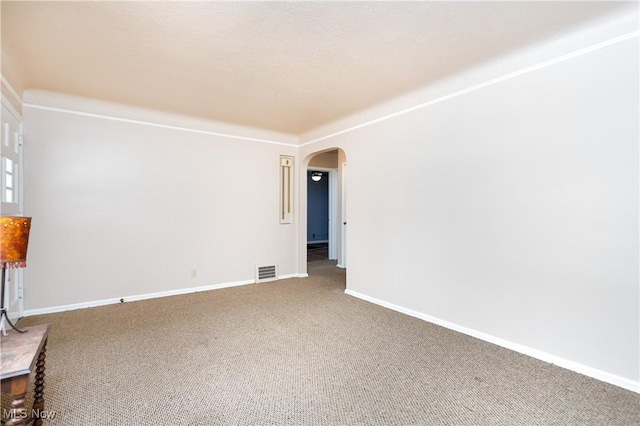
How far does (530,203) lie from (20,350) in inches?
131

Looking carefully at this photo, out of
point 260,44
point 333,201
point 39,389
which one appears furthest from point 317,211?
point 39,389

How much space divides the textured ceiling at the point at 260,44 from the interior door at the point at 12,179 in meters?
0.38

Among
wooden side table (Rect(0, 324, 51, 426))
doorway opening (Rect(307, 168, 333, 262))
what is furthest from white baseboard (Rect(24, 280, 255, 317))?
doorway opening (Rect(307, 168, 333, 262))

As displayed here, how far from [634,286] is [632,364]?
20.1 inches

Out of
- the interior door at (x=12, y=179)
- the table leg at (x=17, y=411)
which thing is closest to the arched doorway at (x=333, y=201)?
the interior door at (x=12, y=179)

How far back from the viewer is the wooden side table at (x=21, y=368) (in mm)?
1205

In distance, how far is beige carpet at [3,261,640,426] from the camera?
175 cm

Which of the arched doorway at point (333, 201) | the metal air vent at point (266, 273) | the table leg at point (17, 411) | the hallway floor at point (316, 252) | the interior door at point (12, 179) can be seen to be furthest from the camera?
the hallway floor at point (316, 252)

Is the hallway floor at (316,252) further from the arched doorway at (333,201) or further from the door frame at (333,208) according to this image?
the door frame at (333,208)

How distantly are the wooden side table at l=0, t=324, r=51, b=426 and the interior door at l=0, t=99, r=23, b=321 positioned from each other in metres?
1.60

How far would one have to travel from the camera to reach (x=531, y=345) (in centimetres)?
245

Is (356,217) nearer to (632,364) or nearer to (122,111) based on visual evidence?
(632,364)

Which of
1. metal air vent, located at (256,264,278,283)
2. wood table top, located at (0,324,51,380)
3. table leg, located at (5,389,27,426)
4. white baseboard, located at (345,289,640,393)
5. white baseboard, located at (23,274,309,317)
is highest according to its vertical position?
wood table top, located at (0,324,51,380)

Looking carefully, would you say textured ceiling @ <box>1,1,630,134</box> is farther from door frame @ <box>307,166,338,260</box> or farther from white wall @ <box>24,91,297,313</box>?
door frame @ <box>307,166,338,260</box>
